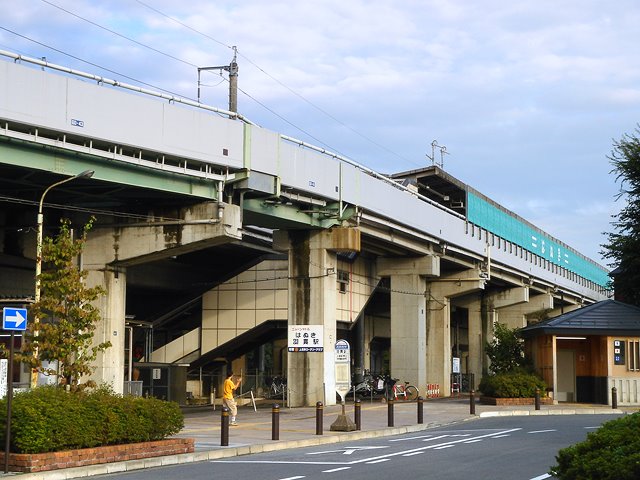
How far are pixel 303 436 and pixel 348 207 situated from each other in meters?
19.6

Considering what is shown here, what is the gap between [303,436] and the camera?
2698 cm

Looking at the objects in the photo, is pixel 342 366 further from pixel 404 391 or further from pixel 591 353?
pixel 404 391

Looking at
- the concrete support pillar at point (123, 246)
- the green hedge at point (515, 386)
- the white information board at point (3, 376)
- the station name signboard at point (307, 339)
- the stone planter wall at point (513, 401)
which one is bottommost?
the stone planter wall at point (513, 401)

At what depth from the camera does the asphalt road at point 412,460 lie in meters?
17.5

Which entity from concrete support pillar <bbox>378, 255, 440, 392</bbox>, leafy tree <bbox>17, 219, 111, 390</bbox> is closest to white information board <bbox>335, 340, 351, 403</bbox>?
leafy tree <bbox>17, 219, 111, 390</bbox>

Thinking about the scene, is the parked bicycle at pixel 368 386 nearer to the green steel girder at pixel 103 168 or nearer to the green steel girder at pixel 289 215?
the green steel girder at pixel 289 215

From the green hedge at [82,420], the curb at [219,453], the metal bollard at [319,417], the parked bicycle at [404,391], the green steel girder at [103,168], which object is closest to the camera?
the curb at [219,453]

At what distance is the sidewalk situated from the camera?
1981 centimetres

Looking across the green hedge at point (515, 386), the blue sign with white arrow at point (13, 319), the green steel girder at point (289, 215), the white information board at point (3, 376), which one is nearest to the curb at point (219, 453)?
the blue sign with white arrow at point (13, 319)

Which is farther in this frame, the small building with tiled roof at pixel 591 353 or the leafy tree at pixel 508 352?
the leafy tree at pixel 508 352

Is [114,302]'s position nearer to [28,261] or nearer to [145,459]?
[28,261]

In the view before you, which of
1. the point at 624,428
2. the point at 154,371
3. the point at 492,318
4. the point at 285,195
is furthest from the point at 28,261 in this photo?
the point at 492,318

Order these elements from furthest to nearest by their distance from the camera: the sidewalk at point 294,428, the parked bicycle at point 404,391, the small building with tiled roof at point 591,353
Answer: the parked bicycle at point 404,391
the small building with tiled roof at point 591,353
the sidewalk at point 294,428

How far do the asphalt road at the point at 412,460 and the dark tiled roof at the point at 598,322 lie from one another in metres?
14.2
